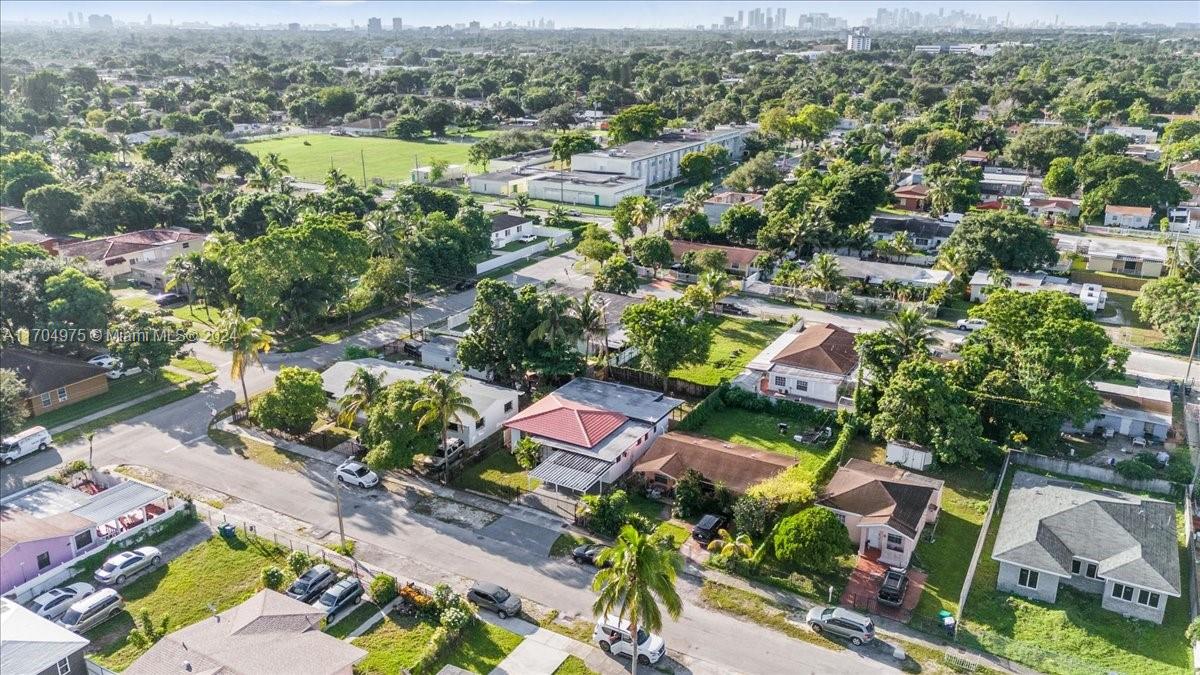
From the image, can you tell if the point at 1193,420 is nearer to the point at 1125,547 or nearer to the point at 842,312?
the point at 1125,547

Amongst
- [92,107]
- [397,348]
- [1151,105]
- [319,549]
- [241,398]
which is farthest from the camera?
[92,107]

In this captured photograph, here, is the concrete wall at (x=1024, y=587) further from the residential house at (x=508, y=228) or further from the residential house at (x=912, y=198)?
the residential house at (x=912, y=198)

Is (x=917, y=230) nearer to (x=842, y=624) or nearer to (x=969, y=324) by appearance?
(x=969, y=324)

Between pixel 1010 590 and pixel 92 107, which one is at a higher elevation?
pixel 92 107

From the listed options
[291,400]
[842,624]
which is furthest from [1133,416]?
[291,400]

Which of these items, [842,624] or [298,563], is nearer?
[842,624]

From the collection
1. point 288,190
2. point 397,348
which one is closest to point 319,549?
point 397,348
